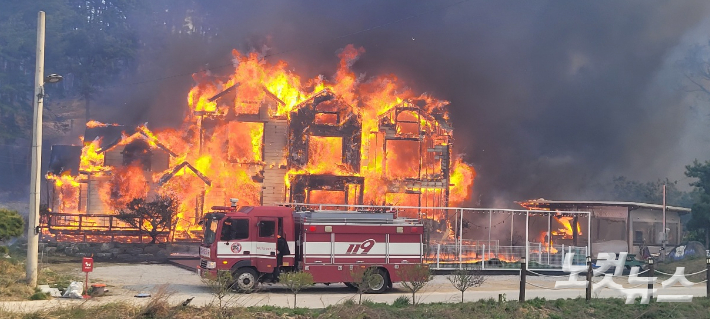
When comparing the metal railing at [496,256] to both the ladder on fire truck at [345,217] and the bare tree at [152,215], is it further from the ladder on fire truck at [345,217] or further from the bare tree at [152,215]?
the bare tree at [152,215]

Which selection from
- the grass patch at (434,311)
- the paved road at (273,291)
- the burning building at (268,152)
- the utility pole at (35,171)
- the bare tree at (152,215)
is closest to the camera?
the grass patch at (434,311)

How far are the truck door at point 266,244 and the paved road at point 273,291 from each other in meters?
0.89

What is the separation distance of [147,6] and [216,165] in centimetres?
3791

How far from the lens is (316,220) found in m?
22.7

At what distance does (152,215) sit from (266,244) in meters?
17.5

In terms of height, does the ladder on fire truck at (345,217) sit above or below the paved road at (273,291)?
above

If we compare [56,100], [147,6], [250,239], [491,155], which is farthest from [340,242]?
[147,6]

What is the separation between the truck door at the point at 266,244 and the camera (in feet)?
73.3

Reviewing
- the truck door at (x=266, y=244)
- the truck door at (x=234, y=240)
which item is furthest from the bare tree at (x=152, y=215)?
the truck door at (x=266, y=244)

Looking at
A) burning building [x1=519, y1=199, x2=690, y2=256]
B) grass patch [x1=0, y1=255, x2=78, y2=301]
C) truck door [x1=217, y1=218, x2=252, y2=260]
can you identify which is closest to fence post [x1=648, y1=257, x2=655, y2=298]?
truck door [x1=217, y1=218, x2=252, y2=260]

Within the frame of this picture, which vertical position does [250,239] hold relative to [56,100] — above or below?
below

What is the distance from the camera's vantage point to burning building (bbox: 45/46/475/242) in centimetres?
4538

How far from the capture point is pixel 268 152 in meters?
46.3

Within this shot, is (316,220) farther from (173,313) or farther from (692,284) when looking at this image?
(692,284)
